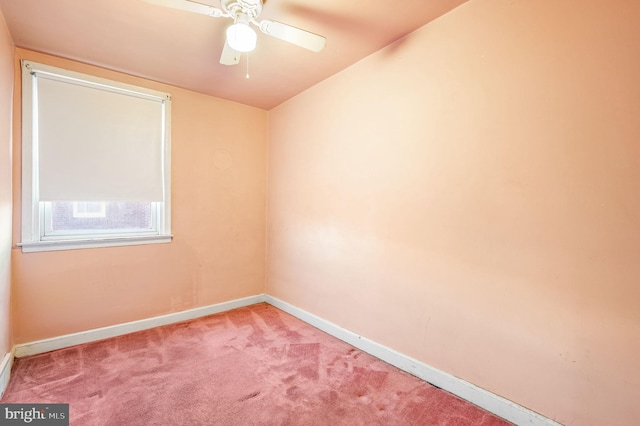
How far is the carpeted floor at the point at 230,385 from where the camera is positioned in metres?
1.69

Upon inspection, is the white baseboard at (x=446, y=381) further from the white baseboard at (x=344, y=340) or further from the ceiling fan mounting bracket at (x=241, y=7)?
the ceiling fan mounting bracket at (x=241, y=7)

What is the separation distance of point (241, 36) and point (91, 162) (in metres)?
1.93

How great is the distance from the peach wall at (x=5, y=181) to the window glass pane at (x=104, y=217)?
39 cm

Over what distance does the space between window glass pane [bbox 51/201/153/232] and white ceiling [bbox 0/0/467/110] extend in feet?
4.17

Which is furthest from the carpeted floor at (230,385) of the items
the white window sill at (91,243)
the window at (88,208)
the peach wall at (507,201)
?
the window at (88,208)

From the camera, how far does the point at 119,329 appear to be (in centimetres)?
273

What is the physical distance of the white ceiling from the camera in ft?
5.99

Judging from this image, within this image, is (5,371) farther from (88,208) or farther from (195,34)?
(195,34)

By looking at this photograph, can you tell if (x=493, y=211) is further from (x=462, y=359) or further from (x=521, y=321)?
(x=462, y=359)

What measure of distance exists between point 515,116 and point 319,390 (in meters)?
2.10

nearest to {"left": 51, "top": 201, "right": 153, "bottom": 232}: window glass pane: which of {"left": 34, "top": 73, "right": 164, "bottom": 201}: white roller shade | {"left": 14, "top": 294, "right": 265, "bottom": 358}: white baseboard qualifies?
{"left": 34, "top": 73, "right": 164, "bottom": 201}: white roller shade

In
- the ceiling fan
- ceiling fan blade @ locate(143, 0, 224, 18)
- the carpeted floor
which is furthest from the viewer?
the carpeted floor

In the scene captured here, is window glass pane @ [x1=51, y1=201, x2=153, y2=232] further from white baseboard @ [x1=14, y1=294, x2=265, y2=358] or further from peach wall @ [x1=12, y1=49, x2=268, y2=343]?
white baseboard @ [x1=14, y1=294, x2=265, y2=358]

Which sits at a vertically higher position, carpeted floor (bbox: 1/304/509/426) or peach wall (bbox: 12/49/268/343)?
peach wall (bbox: 12/49/268/343)
